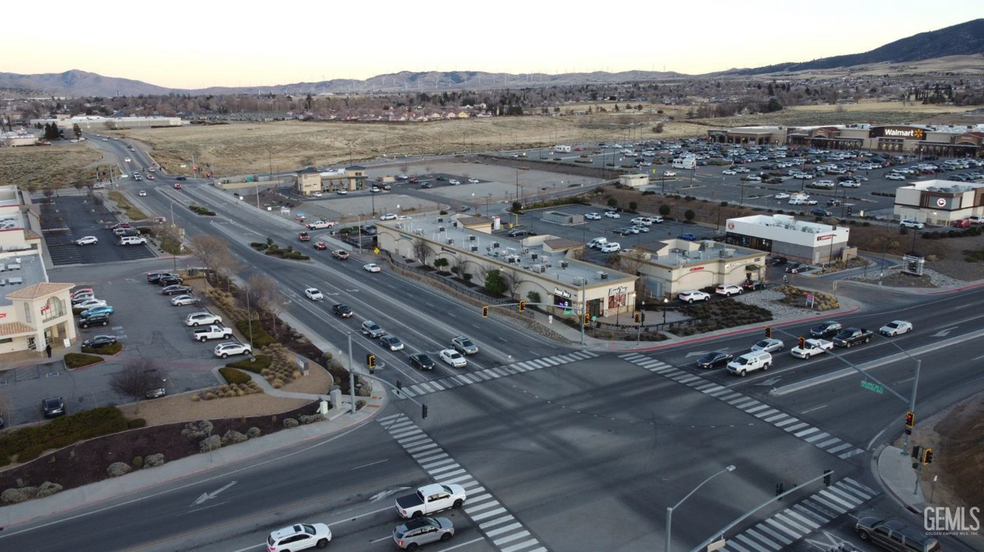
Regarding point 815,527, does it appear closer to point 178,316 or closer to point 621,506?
point 621,506

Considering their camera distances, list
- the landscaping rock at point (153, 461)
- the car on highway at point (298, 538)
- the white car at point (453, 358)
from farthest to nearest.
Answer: the white car at point (453, 358), the landscaping rock at point (153, 461), the car on highway at point (298, 538)

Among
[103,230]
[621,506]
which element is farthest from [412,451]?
[103,230]

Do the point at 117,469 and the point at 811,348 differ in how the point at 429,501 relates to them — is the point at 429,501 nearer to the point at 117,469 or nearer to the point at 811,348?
the point at 117,469

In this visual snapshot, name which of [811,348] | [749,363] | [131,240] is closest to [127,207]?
[131,240]

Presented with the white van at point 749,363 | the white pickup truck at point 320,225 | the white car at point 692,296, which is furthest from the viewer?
the white pickup truck at point 320,225

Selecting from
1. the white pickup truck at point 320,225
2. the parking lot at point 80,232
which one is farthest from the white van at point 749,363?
the white pickup truck at point 320,225

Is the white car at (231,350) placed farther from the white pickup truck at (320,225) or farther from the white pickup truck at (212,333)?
the white pickup truck at (320,225)

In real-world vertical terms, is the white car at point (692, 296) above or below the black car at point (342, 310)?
below
